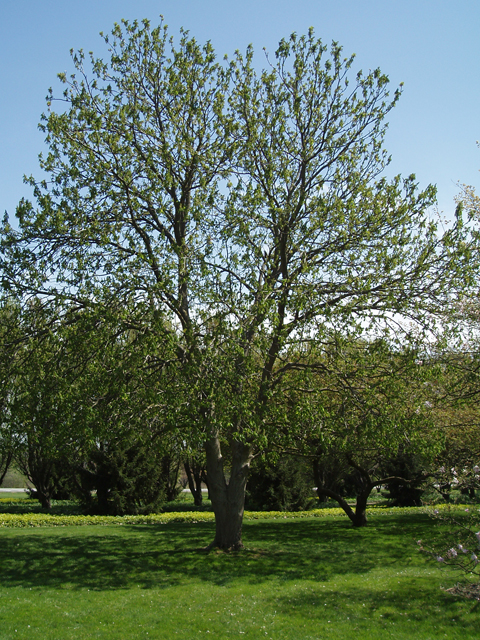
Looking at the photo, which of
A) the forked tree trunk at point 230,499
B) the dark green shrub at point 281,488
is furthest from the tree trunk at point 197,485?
the forked tree trunk at point 230,499

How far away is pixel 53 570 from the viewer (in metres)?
11.2

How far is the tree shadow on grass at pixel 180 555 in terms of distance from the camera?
421 inches

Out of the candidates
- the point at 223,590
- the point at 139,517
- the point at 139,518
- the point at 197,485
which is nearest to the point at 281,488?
the point at 197,485

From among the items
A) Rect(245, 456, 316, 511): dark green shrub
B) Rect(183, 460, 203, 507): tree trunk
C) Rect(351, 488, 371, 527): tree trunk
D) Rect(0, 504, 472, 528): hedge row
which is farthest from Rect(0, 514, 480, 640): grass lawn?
Rect(183, 460, 203, 507): tree trunk

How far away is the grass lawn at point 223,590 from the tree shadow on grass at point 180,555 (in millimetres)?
36

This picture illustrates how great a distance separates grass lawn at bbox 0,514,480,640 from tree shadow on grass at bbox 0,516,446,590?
0.12ft

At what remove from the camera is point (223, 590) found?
31.7 feet

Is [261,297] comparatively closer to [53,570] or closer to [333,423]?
[333,423]

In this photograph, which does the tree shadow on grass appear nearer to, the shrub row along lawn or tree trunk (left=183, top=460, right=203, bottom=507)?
the shrub row along lawn

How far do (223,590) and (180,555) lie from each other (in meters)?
3.67

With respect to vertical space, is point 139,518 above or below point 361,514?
below

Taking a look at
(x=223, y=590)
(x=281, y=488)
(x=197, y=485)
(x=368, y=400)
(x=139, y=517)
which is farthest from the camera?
(x=197, y=485)

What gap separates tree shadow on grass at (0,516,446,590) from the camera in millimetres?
10703

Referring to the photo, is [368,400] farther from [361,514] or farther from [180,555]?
[361,514]
